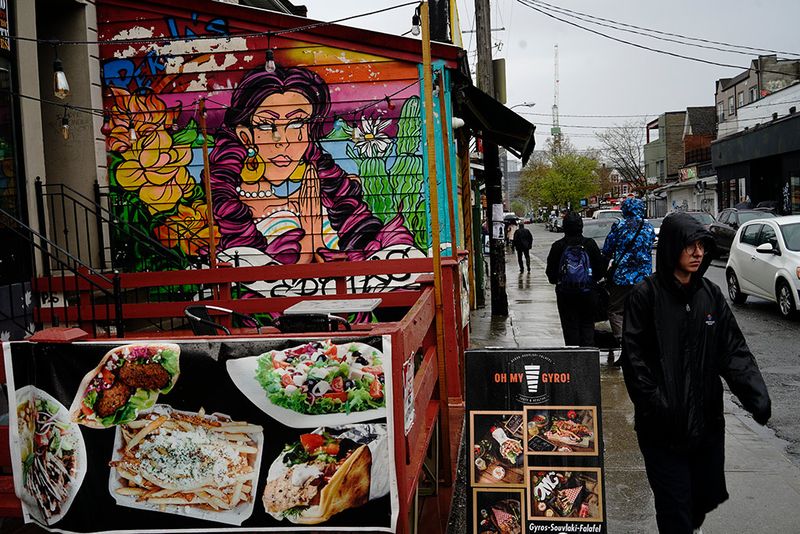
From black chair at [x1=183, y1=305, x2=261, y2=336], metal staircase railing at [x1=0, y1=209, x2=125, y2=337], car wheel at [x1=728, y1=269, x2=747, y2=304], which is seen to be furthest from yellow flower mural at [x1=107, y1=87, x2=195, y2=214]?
car wheel at [x1=728, y1=269, x2=747, y2=304]

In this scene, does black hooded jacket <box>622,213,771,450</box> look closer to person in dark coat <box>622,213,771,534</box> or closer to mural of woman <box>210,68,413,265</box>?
person in dark coat <box>622,213,771,534</box>

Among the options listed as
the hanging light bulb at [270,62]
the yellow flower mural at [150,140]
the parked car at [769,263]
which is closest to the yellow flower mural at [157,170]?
the yellow flower mural at [150,140]

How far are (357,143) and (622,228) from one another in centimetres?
Result: 352

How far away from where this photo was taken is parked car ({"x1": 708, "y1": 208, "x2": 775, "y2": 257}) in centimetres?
2227

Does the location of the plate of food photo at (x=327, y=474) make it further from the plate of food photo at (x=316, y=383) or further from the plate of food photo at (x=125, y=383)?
the plate of food photo at (x=125, y=383)

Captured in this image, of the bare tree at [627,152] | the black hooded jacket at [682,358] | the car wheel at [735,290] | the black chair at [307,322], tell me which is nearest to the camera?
the black hooded jacket at [682,358]

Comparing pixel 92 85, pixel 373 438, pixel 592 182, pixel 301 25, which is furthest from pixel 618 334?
pixel 592 182

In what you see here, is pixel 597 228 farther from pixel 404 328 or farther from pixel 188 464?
pixel 188 464

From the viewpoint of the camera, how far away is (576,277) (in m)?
7.86

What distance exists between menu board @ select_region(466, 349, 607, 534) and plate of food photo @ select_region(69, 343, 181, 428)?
1674mm

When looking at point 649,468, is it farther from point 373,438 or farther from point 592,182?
point 592,182

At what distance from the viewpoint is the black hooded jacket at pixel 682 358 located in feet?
12.4

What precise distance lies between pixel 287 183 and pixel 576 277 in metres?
4.10

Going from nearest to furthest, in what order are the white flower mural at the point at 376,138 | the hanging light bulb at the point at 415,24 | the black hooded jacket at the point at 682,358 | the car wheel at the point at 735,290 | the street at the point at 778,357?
the black hooded jacket at the point at 682,358
the street at the point at 778,357
the hanging light bulb at the point at 415,24
the white flower mural at the point at 376,138
the car wheel at the point at 735,290
